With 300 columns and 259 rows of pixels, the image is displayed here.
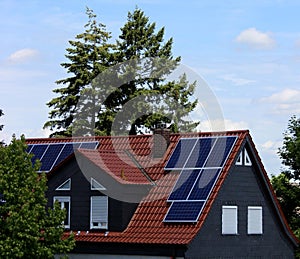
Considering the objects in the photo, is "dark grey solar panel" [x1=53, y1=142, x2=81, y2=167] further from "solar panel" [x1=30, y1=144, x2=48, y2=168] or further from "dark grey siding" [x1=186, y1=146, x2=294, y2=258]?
"dark grey siding" [x1=186, y1=146, x2=294, y2=258]

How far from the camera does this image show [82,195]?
46375 millimetres

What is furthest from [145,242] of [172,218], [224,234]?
[224,234]

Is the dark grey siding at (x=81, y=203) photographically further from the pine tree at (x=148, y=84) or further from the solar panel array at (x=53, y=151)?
the pine tree at (x=148, y=84)

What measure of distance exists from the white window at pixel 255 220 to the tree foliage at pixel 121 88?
1019 inches

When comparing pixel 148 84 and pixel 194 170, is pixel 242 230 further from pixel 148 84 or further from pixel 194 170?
pixel 148 84

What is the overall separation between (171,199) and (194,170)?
6.57ft

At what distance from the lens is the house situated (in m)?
43.6

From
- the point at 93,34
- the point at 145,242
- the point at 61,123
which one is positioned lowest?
the point at 145,242

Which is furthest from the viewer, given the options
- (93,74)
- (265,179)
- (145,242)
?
(93,74)

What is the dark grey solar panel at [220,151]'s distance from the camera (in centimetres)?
4544

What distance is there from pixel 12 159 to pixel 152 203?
8.25 metres

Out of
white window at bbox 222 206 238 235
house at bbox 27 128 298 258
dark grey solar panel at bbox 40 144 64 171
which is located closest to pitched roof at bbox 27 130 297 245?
house at bbox 27 128 298 258

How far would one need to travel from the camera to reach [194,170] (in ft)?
150

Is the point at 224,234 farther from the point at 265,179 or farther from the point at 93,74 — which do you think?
the point at 93,74
